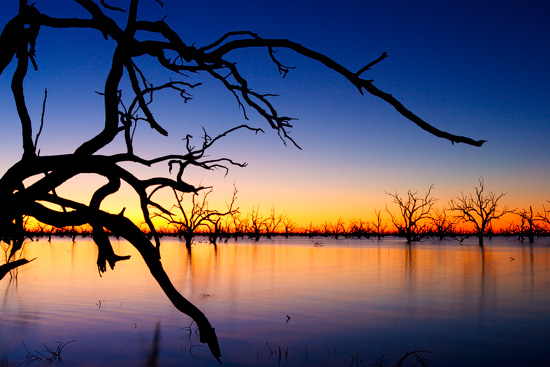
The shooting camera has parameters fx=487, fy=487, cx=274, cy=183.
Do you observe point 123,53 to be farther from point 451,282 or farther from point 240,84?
point 451,282

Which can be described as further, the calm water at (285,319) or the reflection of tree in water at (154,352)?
the calm water at (285,319)

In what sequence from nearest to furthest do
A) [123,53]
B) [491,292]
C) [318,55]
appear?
[318,55], [123,53], [491,292]

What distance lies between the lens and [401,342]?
6379 mm

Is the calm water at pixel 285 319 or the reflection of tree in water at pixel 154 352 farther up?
the reflection of tree in water at pixel 154 352

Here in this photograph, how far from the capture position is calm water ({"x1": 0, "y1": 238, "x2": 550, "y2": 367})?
5652 millimetres

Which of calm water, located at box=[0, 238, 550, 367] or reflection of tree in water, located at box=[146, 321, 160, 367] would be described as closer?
reflection of tree in water, located at box=[146, 321, 160, 367]

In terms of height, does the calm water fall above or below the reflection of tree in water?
below

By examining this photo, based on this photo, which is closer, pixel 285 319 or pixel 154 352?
pixel 154 352

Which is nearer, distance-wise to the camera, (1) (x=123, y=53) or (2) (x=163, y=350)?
(1) (x=123, y=53)

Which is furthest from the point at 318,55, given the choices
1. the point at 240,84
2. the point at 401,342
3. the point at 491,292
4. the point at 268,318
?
the point at 491,292

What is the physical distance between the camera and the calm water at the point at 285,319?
18.5 feet

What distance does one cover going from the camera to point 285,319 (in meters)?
7.83

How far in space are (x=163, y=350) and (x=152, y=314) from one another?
95.4 inches

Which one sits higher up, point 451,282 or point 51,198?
point 51,198
